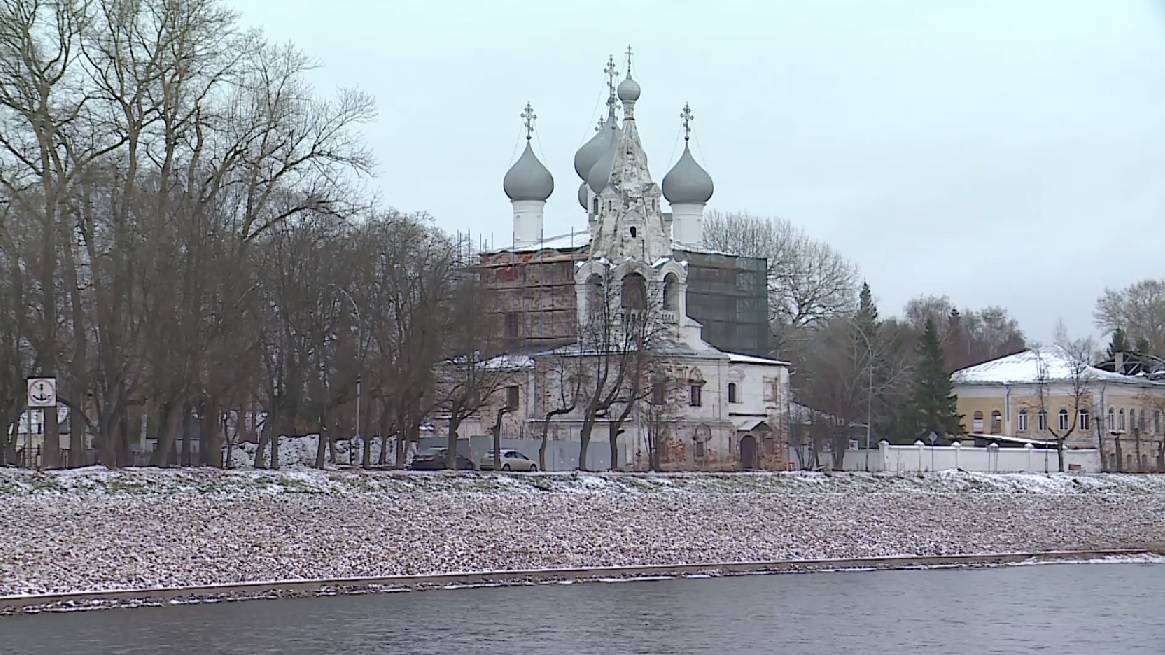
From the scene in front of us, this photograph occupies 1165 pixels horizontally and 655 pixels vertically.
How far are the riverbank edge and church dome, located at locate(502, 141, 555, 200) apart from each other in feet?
137

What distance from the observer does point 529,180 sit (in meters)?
78.0

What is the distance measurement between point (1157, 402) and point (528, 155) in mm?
33649

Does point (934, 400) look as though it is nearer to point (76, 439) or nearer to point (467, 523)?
point (467, 523)

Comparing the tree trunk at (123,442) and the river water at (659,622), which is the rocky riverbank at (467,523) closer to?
the river water at (659,622)

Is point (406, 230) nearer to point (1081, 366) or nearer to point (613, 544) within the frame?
point (613, 544)

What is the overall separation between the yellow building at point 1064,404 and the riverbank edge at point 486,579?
4282cm

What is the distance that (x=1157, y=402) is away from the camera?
3300 inches

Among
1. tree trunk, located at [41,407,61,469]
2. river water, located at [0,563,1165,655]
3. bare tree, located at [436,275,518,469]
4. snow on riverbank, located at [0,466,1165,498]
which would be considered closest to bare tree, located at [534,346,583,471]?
bare tree, located at [436,275,518,469]

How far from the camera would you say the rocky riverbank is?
30344 mm

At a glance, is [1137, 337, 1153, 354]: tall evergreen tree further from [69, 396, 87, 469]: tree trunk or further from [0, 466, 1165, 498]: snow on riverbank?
[69, 396, 87, 469]: tree trunk

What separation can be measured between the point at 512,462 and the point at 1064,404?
36300 mm

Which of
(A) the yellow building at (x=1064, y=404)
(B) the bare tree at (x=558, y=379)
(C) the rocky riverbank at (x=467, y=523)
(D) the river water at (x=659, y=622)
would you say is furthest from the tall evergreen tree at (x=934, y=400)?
(D) the river water at (x=659, y=622)

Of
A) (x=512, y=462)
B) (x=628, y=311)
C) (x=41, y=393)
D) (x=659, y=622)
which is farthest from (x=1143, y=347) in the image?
(x=659, y=622)

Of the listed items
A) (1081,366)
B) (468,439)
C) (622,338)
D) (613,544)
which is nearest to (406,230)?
(622,338)
